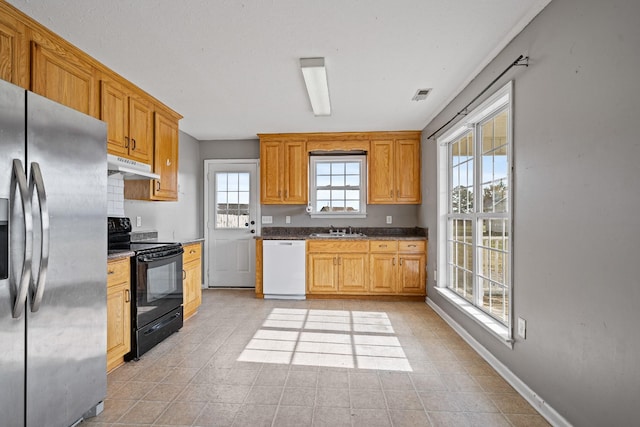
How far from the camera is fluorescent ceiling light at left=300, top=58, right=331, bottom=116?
8.50ft

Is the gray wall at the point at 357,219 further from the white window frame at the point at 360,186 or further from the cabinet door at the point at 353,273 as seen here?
the cabinet door at the point at 353,273

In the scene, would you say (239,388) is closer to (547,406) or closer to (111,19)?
(547,406)

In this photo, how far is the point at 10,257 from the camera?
4.60ft

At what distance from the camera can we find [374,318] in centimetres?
375

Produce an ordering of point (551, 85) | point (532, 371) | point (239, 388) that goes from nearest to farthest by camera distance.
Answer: point (551, 85), point (532, 371), point (239, 388)

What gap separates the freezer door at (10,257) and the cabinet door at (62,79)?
88 cm

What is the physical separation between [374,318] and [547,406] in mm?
2002

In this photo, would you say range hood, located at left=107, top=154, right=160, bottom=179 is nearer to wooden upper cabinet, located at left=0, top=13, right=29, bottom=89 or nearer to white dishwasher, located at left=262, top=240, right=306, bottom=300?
wooden upper cabinet, located at left=0, top=13, right=29, bottom=89

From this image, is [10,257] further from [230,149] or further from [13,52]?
[230,149]

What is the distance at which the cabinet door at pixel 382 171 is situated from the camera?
190 inches

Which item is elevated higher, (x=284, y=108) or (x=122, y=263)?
(x=284, y=108)

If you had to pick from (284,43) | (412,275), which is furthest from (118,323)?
(412,275)

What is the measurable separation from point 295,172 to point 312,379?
10.2 feet

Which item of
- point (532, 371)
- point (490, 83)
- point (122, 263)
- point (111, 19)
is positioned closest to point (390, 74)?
point (490, 83)
